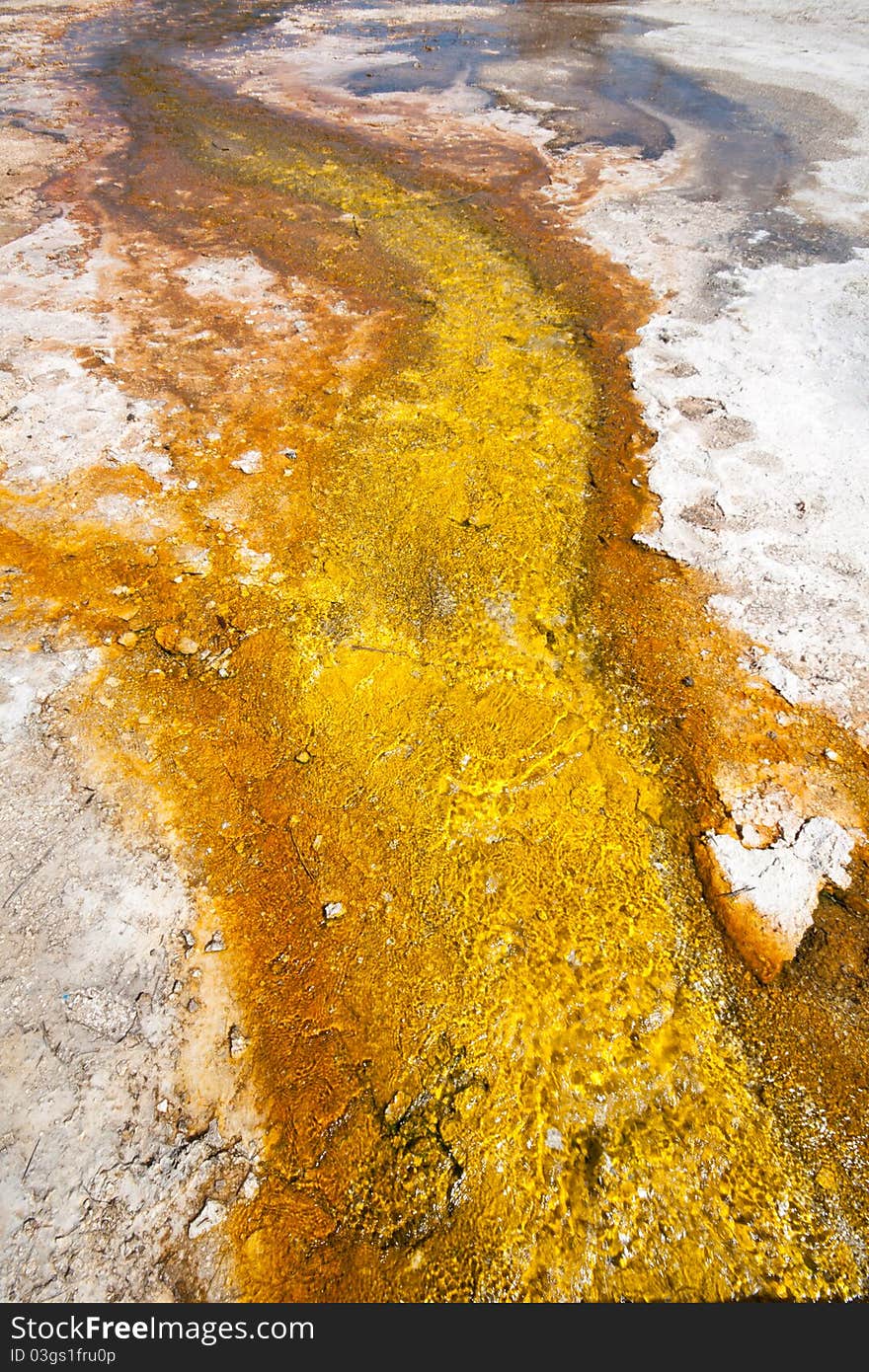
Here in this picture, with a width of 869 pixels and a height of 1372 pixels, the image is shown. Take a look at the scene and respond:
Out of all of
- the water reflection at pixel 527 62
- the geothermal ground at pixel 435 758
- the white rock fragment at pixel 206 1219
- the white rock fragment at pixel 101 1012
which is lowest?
the white rock fragment at pixel 206 1219

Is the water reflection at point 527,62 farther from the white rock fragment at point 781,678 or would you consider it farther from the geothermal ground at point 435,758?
the white rock fragment at point 781,678

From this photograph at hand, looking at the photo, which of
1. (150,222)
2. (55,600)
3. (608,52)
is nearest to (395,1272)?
(55,600)

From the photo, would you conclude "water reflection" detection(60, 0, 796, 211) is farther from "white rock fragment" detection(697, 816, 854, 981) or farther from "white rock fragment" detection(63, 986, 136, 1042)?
"white rock fragment" detection(63, 986, 136, 1042)

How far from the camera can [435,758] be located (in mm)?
2812

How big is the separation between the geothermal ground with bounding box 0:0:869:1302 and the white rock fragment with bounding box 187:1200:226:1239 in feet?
0.04

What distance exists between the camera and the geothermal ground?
1911 millimetres

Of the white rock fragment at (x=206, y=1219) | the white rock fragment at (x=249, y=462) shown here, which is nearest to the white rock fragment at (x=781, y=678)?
the white rock fragment at (x=206, y=1219)

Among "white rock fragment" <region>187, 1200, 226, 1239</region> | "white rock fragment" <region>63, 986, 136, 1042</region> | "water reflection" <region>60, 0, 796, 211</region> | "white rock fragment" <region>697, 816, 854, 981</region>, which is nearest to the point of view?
"white rock fragment" <region>187, 1200, 226, 1239</region>

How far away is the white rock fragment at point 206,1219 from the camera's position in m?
1.85

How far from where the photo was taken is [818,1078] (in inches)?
82.4

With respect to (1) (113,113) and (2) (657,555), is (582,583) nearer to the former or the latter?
(2) (657,555)

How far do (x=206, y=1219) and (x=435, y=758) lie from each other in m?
1.59

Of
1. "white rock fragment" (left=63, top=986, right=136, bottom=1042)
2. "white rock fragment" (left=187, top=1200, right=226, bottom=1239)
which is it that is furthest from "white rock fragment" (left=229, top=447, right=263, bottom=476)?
"white rock fragment" (left=187, top=1200, right=226, bottom=1239)

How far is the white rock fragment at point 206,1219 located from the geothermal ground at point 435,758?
1cm
